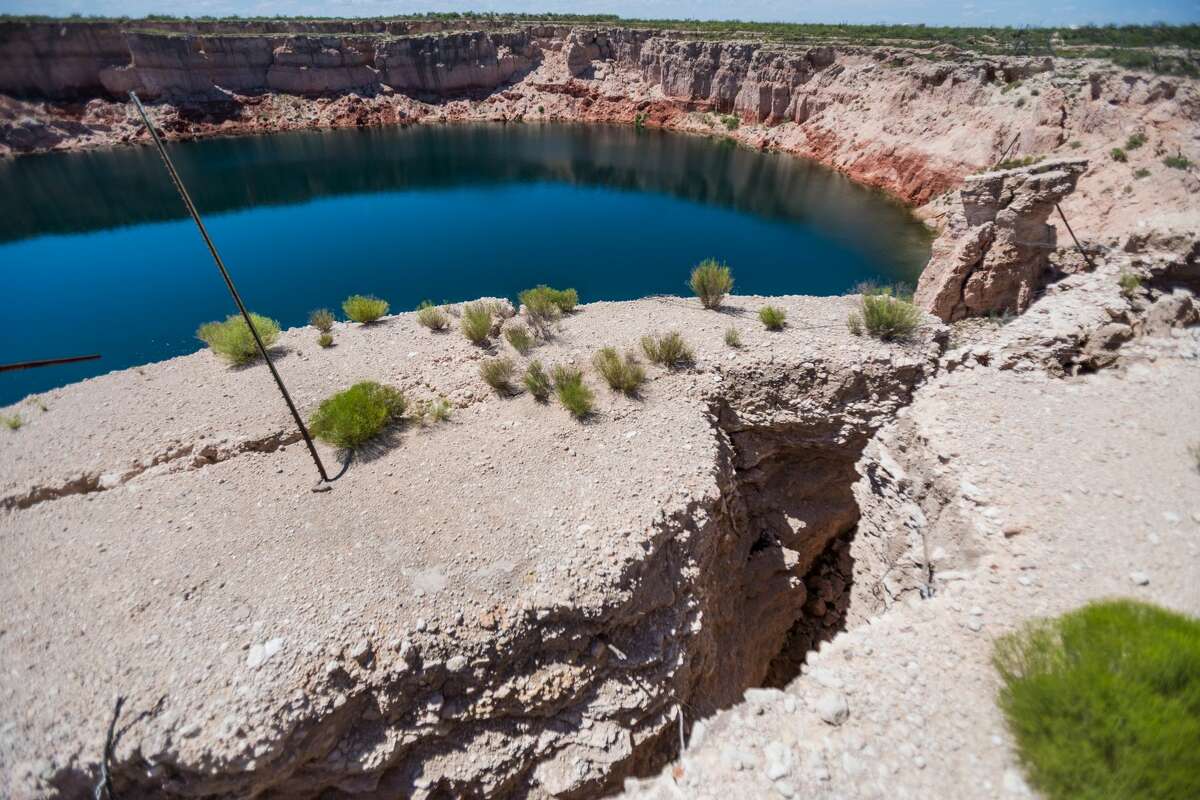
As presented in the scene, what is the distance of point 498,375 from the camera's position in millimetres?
8328

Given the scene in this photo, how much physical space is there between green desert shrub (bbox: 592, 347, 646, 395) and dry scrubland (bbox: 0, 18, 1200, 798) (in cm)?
10

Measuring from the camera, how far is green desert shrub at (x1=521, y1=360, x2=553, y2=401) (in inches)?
317

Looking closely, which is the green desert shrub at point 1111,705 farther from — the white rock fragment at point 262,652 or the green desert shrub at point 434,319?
the green desert shrub at point 434,319

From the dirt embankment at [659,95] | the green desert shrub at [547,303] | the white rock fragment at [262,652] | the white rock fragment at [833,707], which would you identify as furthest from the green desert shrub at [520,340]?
the dirt embankment at [659,95]

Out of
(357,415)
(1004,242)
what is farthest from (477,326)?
(1004,242)

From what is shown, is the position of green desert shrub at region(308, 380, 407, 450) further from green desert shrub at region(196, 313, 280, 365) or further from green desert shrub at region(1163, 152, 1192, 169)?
green desert shrub at region(1163, 152, 1192, 169)

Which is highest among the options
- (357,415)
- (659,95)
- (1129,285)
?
(1129,285)

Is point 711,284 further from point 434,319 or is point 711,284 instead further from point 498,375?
point 434,319

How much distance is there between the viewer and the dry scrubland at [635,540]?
14.1 ft

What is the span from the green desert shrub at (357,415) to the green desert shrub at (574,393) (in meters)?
2.28

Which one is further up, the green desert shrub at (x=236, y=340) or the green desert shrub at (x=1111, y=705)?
the green desert shrub at (x=1111, y=705)

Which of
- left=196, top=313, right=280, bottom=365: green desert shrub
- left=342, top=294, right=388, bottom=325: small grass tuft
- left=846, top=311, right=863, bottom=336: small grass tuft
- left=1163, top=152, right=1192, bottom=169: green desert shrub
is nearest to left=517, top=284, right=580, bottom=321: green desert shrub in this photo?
left=342, top=294, right=388, bottom=325: small grass tuft

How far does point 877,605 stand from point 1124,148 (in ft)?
70.6

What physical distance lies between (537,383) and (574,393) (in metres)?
0.76
